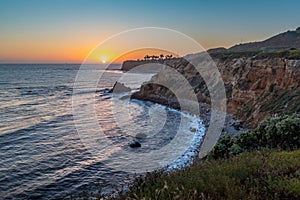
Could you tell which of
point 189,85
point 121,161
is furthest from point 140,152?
point 189,85

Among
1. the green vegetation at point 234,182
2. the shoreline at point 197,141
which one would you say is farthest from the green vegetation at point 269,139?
the shoreline at point 197,141

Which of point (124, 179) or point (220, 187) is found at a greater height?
point (220, 187)

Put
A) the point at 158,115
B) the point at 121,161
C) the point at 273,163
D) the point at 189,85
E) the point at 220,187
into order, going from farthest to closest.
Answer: the point at 189,85 → the point at 158,115 → the point at 121,161 → the point at 273,163 → the point at 220,187

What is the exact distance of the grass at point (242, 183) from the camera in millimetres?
4324

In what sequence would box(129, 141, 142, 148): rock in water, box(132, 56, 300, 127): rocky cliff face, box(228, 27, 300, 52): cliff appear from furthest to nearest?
box(228, 27, 300, 52): cliff < box(132, 56, 300, 127): rocky cliff face < box(129, 141, 142, 148): rock in water

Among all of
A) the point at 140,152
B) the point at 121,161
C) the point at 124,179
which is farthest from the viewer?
the point at 140,152

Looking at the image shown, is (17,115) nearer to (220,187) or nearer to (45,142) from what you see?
(45,142)

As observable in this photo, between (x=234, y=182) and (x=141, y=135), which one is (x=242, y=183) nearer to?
(x=234, y=182)

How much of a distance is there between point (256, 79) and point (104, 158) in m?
22.2

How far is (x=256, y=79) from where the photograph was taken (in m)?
33.3

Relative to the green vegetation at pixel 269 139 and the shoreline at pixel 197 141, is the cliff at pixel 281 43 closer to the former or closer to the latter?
the shoreline at pixel 197 141

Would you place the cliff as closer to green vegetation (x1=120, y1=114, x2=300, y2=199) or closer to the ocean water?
the ocean water

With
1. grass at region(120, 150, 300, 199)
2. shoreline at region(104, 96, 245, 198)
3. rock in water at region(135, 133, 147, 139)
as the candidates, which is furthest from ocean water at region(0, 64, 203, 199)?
grass at region(120, 150, 300, 199)

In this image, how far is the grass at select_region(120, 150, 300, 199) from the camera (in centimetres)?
432
